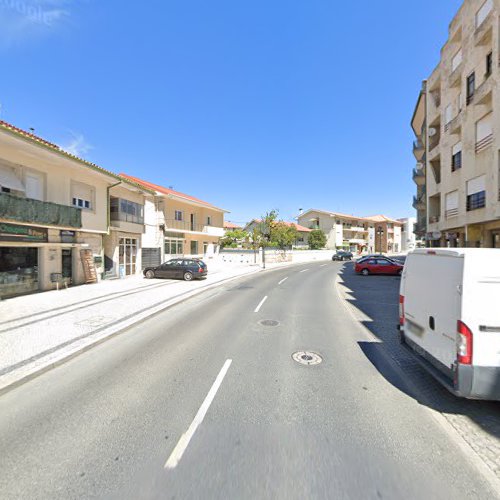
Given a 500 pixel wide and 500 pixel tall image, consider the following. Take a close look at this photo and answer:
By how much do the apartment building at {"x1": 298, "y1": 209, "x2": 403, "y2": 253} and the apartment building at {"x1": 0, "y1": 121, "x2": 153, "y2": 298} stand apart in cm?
4998

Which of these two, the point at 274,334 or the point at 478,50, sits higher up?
the point at 478,50

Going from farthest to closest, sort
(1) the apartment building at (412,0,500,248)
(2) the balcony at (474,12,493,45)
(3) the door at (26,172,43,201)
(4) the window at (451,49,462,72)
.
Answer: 1. (4) the window at (451,49,462,72)
2. (2) the balcony at (474,12,493,45)
3. (1) the apartment building at (412,0,500,248)
4. (3) the door at (26,172,43,201)

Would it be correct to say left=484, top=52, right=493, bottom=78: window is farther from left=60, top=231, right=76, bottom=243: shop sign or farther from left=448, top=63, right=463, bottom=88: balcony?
left=60, top=231, right=76, bottom=243: shop sign

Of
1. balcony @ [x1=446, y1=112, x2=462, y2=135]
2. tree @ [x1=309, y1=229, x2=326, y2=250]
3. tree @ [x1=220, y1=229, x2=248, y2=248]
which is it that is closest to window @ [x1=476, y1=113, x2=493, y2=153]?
balcony @ [x1=446, y1=112, x2=462, y2=135]

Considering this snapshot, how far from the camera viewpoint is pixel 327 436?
117 inches

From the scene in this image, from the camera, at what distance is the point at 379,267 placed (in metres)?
20.1

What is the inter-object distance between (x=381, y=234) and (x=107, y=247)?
65.3m

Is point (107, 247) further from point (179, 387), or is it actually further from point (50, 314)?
point (179, 387)

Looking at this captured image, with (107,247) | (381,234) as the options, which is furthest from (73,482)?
(381,234)

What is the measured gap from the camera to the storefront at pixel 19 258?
1050cm

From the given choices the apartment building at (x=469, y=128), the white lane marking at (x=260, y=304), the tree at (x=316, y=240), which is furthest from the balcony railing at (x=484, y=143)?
the tree at (x=316, y=240)

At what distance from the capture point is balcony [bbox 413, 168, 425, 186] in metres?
23.4

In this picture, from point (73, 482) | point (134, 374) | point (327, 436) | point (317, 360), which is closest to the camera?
point (73, 482)

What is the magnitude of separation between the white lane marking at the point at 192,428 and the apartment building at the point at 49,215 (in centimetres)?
1133
